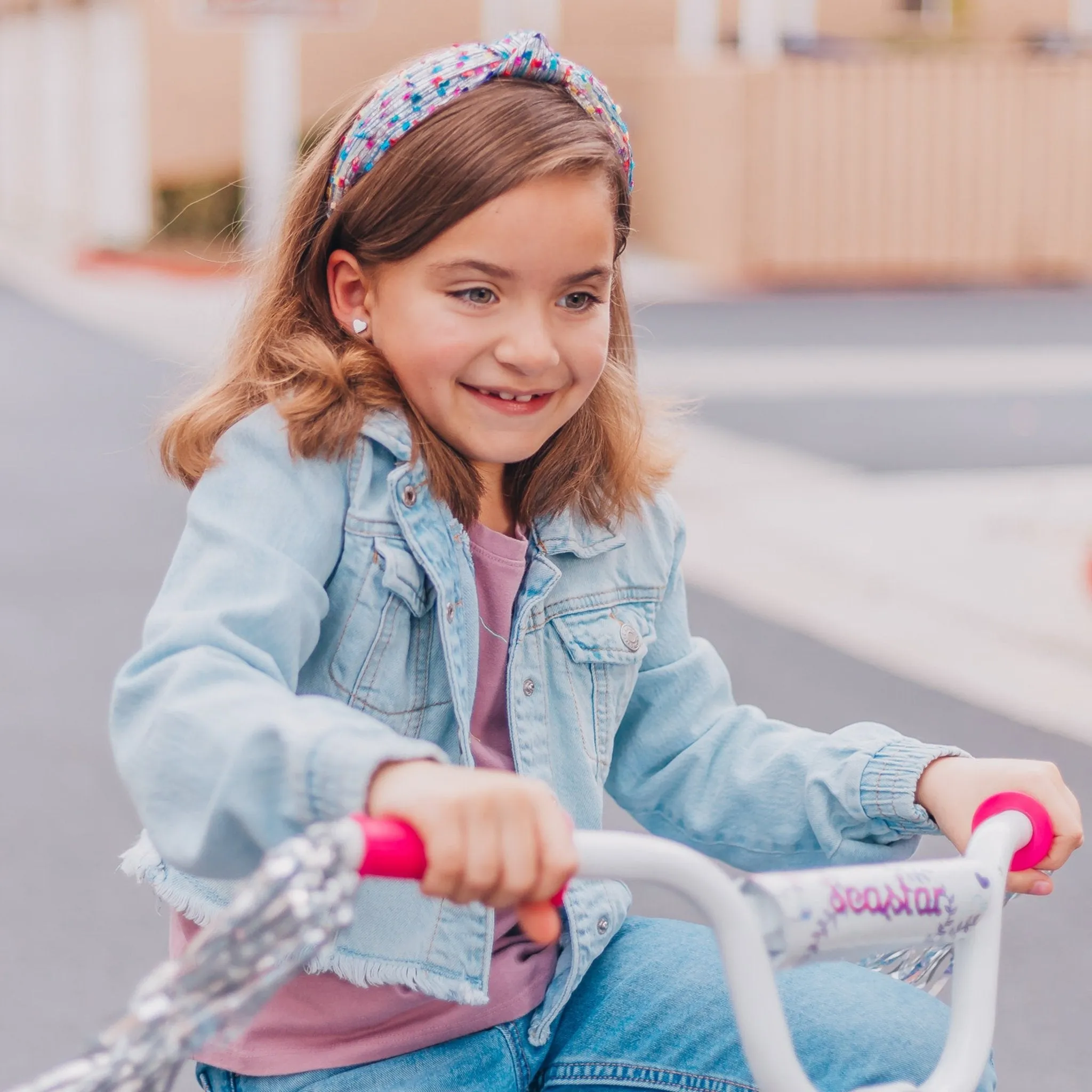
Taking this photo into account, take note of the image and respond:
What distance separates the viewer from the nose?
192 cm

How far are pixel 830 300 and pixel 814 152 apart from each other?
1.88 metres

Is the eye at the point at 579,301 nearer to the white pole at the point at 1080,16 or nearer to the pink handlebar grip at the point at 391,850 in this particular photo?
the pink handlebar grip at the point at 391,850

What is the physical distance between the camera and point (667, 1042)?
79.7 inches

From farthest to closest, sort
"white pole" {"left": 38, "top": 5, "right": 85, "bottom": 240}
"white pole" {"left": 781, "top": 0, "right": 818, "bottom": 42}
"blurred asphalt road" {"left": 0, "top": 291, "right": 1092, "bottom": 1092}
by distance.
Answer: "white pole" {"left": 38, "top": 5, "right": 85, "bottom": 240} < "white pole" {"left": 781, "top": 0, "right": 818, "bottom": 42} < "blurred asphalt road" {"left": 0, "top": 291, "right": 1092, "bottom": 1092}

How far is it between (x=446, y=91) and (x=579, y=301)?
0.24 meters

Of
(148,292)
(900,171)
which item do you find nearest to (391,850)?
(148,292)

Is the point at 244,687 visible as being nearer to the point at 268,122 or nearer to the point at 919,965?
the point at 919,965

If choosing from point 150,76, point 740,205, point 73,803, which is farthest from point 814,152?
point 73,803

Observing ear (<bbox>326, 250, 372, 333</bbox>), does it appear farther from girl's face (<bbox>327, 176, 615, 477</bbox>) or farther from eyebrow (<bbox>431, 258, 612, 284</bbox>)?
eyebrow (<bbox>431, 258, 612, 284</bbox>)

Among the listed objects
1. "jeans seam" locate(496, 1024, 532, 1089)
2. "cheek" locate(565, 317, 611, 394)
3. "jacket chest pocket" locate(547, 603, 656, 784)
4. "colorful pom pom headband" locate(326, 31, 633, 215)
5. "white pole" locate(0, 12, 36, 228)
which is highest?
"colorful pom pom headband" locate(326, 31, 633, 215)

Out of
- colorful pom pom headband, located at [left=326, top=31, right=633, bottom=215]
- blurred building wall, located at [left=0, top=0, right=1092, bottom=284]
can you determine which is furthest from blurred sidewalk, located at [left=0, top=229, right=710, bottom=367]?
colorful pom pom headband, located at [left=326, top=31, right=633, bottom=215]

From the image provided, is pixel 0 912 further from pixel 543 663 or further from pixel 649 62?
pixel 649 62

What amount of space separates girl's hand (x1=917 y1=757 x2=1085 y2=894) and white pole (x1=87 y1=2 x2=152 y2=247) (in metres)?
18.9

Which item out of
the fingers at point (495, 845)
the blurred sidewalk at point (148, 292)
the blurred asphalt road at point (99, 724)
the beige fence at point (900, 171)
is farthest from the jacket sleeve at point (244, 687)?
the beige fence at point (900, 171)
